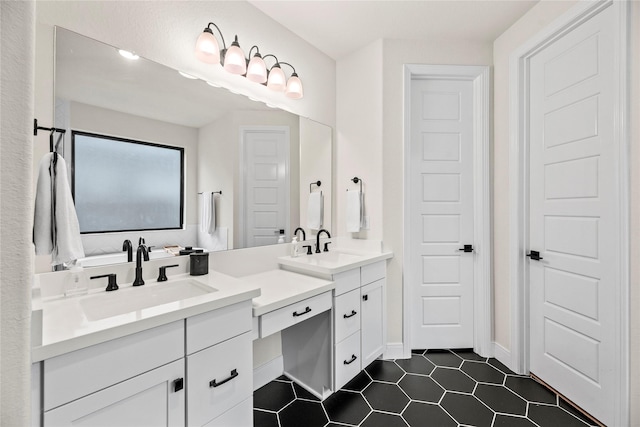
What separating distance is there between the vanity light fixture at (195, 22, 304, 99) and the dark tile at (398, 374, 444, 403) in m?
2.27

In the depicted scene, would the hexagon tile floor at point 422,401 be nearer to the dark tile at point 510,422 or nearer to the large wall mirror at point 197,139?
the dark tile at point 510,422

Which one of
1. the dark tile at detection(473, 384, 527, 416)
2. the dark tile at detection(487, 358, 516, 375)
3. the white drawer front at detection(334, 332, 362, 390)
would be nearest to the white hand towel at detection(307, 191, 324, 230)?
the white drawer front at detection(334, 332, 362, 390)

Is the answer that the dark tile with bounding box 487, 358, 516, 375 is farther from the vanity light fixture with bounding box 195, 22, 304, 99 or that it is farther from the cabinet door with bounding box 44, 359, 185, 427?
the vanity light fixture with bounding box 195, 22, 304, 99

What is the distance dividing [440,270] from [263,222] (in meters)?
1.57

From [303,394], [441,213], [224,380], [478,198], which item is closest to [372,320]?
[303,394]

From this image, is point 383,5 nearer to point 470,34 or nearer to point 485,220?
point 470,34

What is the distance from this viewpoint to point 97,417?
0.92 metres

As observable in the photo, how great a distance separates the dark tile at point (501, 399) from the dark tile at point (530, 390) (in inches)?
2.6

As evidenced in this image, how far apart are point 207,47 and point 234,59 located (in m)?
0.17

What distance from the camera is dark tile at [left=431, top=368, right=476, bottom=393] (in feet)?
6.33

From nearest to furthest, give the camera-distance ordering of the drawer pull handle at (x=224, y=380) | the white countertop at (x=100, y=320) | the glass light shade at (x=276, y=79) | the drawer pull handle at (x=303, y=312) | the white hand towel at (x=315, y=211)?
the white countertop at (x=100, y=320) → the drawer pull handle at (x=224, y=380) → the drawer pull handle at (x=303, y=312) → the glass light shade at (x=276, y=79) → the white hand towel at (x=315, y=211)

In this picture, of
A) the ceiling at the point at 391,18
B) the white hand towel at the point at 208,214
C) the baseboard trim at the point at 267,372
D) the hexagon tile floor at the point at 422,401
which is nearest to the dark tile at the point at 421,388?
the hexagon tile floor at the point at 422,401

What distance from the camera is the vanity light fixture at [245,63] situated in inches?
63.9

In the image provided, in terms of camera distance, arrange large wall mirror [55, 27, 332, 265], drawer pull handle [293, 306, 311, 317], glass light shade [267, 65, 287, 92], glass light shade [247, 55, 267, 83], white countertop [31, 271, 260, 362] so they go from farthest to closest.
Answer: glass light shade [267, 65, 287, 92] < glass light shade [247, 55, 267, 83] < drawer pull handle [293, 306, 311, 317] < large wall mirror [55, 27, 332, 265] < white countertop [31, 271, 260, 362]
